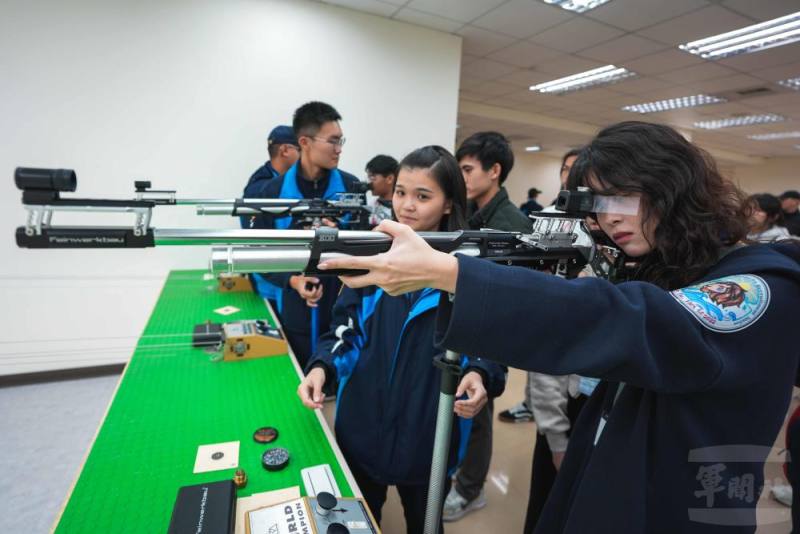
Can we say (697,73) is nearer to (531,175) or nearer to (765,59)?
(765,59)

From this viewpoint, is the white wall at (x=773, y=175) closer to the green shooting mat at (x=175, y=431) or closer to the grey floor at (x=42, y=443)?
the green shooting mat at (x=175, y=431)

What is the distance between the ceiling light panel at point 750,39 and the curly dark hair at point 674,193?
4.02 metres

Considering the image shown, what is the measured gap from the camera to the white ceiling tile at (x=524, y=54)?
13.6 ft

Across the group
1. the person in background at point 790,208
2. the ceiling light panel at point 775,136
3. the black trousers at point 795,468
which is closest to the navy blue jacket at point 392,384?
the black trousers at point 795,468

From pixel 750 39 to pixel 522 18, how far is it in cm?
217

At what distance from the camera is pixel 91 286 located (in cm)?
312

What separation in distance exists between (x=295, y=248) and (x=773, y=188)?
14622mm

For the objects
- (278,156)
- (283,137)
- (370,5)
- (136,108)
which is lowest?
(278,156)

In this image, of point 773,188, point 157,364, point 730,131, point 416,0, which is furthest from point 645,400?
point 773,188

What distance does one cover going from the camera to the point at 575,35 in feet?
12.4

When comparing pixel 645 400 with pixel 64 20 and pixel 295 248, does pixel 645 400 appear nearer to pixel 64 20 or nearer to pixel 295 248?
pixel 295 248

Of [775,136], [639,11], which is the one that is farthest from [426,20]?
[775,136]

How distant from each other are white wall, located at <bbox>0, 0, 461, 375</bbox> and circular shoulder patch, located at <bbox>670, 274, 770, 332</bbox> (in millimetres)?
3474

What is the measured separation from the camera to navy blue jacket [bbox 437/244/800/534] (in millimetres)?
561
